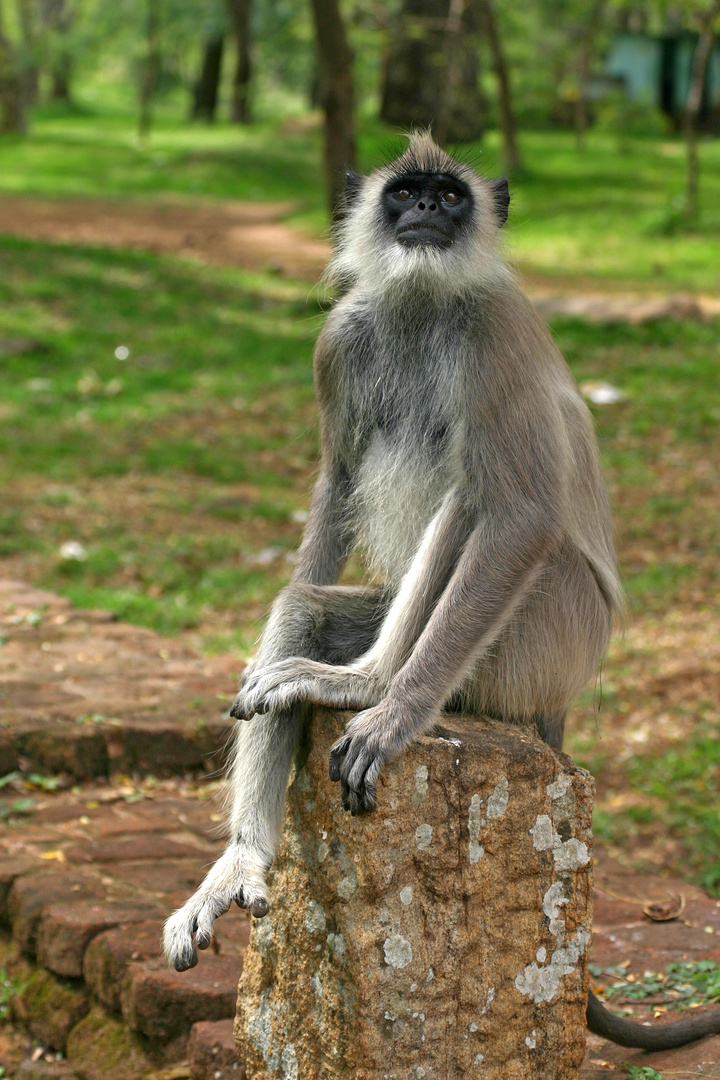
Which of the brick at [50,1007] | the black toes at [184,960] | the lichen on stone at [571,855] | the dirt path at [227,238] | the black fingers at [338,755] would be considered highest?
the dirt path at [227,238]

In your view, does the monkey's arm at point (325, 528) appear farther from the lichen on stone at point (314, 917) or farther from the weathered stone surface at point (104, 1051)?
the weathered stone surface at point (104, 1051)

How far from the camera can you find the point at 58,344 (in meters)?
9.97

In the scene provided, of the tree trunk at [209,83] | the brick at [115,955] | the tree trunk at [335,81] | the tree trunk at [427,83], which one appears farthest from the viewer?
the tree trunk at [209,83]

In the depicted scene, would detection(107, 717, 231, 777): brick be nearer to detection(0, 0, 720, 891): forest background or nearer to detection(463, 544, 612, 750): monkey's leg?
detection(0, 0, 720, 891): forest background

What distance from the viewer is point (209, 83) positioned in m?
29.7

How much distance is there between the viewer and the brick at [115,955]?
3.22 m

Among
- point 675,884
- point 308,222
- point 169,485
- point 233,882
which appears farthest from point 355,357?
point 308,222

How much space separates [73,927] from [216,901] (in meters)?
0.75

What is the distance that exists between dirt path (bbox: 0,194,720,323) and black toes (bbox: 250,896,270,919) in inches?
320

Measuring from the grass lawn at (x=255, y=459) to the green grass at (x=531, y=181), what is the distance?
0.32 feet

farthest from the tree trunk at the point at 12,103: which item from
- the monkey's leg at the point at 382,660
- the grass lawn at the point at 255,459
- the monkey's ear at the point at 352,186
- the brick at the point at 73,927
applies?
the monkey's leg at the point at 382,660

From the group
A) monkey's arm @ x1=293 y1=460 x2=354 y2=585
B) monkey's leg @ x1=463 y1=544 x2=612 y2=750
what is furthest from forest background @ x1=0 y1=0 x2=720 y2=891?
monkey's leg @ x1=463 y1=544 x2=612 y2=750

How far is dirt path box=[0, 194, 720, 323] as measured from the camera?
34.1 feet

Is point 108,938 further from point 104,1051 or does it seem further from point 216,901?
point 216,901
